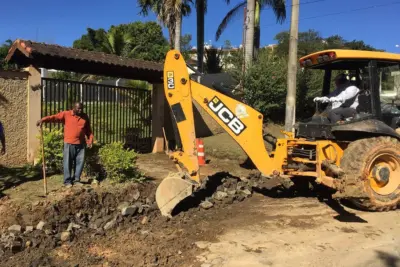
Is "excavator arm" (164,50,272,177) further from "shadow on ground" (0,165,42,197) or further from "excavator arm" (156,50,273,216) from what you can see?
"shadow on ground" (0,165,42,197)

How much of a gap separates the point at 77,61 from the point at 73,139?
3454 mm

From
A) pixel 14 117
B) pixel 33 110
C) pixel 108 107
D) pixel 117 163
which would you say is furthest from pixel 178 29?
pixel 117 163

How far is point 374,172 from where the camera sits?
7148mm

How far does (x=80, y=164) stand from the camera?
8125 mm

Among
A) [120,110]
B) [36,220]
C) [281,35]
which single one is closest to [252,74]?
[120,110]

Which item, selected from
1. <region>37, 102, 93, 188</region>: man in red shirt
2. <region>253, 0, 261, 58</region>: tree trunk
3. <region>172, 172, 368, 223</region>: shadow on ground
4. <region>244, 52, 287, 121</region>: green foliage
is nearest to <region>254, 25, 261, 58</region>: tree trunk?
<region>253, 0, 261, 58</region>: tree trunk

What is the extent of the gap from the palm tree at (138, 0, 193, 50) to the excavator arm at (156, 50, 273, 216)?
618 inches

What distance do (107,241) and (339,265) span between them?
3.09 m

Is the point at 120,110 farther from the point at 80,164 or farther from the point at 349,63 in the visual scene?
the point at 349,63

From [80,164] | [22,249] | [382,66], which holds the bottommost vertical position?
[22,249]

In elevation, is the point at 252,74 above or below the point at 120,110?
above

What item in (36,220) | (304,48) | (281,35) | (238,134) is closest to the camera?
(36,220)

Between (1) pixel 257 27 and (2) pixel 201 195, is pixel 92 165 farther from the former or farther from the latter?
(1) pixel 257 27

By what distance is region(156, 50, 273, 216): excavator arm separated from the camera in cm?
726
